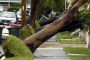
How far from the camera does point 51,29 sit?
16906mm

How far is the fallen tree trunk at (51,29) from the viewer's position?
1633cm

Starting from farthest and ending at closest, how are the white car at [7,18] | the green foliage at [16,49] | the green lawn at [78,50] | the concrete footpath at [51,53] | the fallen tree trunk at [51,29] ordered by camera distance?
the white car at [7,18] → the green lawn at [78,50] → the concrete footpath at [51,53] → the fallen tree trunk at [51,29] → the green foliage at [16,49]

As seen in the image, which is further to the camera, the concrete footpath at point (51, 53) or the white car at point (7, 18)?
the white car at point (7, 18)

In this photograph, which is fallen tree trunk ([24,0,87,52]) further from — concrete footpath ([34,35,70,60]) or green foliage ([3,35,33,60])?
green foliage ([3,35,33,60])

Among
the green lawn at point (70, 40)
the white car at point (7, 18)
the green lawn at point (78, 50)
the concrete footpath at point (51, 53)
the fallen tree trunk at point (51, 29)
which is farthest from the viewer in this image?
the white car at point (7, 18)

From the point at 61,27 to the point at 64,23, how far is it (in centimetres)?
19

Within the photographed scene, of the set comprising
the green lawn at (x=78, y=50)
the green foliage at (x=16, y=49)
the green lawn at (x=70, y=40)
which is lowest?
the green lawn at (x=78, y=50)

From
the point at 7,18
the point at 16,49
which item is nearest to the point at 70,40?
the point at 7,18

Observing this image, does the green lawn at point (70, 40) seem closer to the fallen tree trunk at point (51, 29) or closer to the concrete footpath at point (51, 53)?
the concrete footpath at point (51, 53)

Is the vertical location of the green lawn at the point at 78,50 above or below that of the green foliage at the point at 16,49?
below

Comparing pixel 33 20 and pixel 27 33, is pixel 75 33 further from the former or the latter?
pixel 27 33

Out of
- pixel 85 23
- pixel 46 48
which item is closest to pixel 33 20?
pixel 46 48

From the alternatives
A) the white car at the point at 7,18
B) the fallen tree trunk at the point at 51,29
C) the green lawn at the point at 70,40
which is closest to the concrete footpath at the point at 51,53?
the fallen tree trunk at the point at 51,29

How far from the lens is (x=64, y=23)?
674 inches
